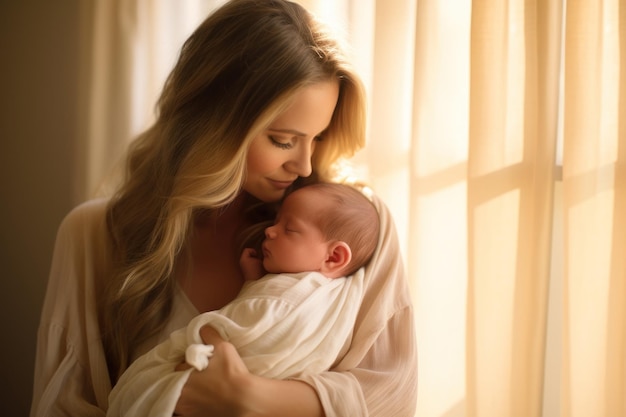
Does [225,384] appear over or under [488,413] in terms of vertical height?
over

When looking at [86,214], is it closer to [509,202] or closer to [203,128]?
[203,128]

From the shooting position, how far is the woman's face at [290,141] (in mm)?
1621

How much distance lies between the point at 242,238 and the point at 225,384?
0.48 metres

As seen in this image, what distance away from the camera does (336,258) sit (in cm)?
166

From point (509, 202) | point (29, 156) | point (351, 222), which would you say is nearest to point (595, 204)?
point (509, 202)

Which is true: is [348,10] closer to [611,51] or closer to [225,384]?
[611,51]

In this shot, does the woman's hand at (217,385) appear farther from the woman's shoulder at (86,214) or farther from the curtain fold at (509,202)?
the curtain fold at (509,202)

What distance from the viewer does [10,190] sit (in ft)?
8.36

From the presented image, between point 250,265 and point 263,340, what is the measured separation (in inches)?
11.1

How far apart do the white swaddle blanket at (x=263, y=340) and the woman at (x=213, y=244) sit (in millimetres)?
43

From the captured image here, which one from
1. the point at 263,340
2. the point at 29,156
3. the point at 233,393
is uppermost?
the point at 29,156

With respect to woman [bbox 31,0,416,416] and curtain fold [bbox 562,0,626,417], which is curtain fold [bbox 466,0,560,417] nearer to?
curtain fold [bbox 562,0,626,417]

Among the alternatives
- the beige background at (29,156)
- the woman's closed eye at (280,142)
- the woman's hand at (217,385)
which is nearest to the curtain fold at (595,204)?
the woman's closed eye at (280,142)

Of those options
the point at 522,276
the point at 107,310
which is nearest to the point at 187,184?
the point at 107,310
